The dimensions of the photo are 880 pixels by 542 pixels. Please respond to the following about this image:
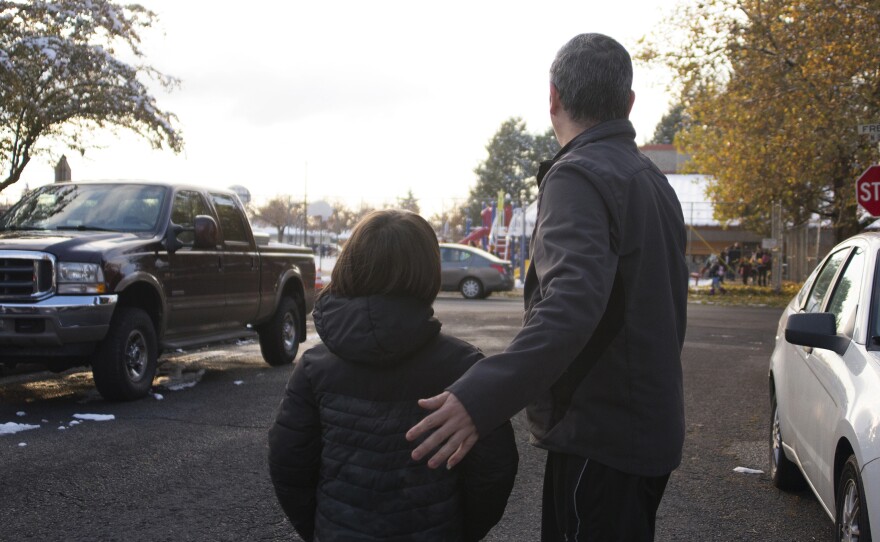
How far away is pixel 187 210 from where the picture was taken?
9586 millimetres

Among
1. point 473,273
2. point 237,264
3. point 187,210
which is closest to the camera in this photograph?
point 187,210

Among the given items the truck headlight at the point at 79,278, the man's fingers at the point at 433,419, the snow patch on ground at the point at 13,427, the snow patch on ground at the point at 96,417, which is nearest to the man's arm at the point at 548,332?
the man's fingers at the point at 433,419

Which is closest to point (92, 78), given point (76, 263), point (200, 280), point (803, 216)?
point (200, 280)

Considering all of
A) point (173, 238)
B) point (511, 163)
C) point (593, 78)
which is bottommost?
point (173, 238)

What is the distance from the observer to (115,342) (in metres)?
7.91

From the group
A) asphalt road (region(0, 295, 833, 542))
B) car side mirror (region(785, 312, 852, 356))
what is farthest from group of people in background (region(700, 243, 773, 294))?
car side mirror (region(785, 312, 852, 356))

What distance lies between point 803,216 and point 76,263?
30891mm

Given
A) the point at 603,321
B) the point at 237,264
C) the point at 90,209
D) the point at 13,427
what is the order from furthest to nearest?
1. the point at 237,264
2. the point at 90,209
3. the point at 13,427
4. the point at 603,321

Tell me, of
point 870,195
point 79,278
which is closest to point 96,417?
point 79,278

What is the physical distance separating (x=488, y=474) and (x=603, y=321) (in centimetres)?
50

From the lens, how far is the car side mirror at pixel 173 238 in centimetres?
881

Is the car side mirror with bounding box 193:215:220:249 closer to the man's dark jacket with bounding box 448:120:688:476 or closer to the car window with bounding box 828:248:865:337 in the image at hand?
the car window with bounding box 828:248:865:337

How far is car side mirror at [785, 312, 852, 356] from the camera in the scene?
4355 millimetres

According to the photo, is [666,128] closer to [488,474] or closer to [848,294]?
[848,294]
